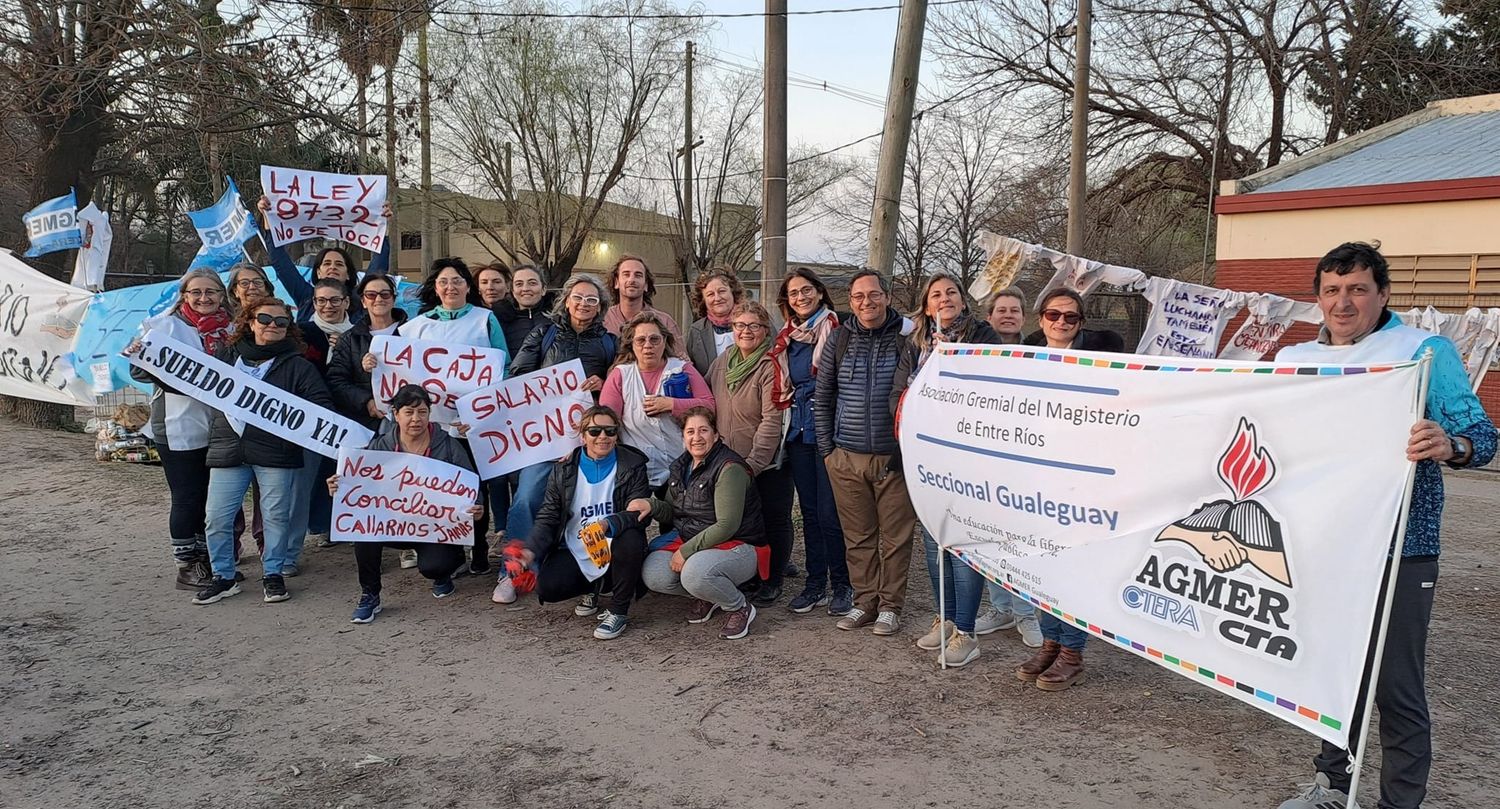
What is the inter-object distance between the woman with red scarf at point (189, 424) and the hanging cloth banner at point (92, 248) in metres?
4.54

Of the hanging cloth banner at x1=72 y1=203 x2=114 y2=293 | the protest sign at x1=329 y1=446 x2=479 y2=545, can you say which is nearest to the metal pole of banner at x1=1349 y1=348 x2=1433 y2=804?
the protest sign at x1=329 y1=446 x2=479 y2=545

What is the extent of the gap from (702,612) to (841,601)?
31.9 inches

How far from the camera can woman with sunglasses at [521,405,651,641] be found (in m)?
5.18

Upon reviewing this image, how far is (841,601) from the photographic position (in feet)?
17.9

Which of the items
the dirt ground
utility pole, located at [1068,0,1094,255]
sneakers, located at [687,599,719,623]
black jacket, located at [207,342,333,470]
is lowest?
the dirt ground

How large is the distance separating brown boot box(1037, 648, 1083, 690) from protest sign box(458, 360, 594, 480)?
2998 mm

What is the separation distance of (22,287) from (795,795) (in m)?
10.2

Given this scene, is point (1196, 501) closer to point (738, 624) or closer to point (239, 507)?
point (738, 624)

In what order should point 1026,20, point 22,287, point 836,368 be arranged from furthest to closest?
point 1026,20 → point 22,287 → point 836,368

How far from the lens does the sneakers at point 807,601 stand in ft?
18.1

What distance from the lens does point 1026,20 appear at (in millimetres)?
21578

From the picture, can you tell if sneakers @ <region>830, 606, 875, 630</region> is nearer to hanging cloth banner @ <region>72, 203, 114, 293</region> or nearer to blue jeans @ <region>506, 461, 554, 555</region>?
blue jeans @ <region>506, 461, 554, 555</region>

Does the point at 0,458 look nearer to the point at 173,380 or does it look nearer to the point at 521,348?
the point at 173,380

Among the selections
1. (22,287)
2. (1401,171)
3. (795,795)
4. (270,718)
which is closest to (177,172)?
(22,287)
